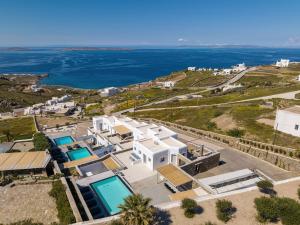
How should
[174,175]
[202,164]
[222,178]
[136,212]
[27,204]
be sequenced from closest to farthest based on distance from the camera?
1. [136,212]
2. [27,204]
3. [222,178]
4. [174,175]
5. [202,164]

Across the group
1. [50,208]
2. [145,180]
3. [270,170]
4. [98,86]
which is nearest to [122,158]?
[145,180]

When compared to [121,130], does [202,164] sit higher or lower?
lower

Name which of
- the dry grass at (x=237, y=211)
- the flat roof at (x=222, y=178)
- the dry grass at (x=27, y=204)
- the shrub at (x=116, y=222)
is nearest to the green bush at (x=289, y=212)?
the dry grass at (x=237, y=211)

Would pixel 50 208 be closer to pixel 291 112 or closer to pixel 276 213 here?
pixel 276 213

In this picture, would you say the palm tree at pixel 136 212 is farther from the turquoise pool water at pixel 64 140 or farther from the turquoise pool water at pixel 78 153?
the turquoise pool water at pixel 64 140

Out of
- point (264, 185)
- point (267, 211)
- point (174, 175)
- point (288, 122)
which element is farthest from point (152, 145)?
point (288, 122)

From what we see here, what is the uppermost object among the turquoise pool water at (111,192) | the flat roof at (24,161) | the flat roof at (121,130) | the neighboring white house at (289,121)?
the neighboring white house at (289,121)

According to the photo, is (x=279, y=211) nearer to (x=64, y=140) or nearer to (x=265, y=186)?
(x=265, y=186)

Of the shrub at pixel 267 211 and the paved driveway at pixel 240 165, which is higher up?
the shrub at pixel 267 211
